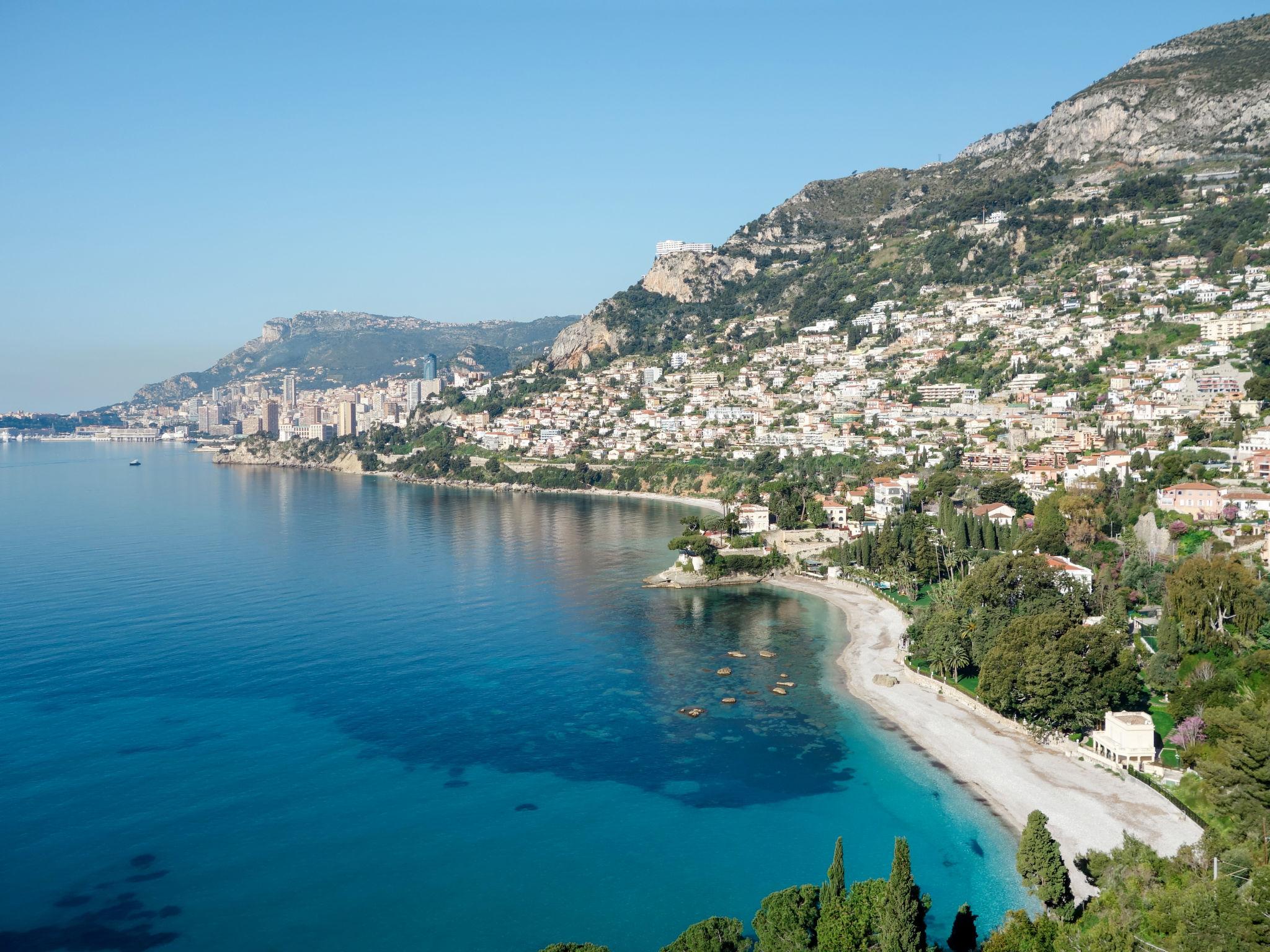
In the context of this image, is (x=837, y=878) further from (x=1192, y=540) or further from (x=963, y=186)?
(x=963, y=186)

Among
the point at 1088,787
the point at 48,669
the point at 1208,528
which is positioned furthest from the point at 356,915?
the point at 1208,528

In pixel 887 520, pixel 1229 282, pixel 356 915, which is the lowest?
pixel 356 915

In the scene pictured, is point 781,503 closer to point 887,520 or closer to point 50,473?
point 887,520

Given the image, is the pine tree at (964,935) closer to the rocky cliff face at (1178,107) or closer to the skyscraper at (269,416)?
the rocky cliff face at (1178,107)

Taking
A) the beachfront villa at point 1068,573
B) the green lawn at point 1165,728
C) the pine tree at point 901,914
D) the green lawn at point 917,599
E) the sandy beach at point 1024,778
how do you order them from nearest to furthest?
the pine tree at point 901,914, the sandy beach at point 1024,778, the green lawn at point 1165,728, the beachfront villa at point 1068,573, the green lawn at point 917,599

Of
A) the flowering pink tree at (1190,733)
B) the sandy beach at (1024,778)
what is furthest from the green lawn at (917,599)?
the flowering pink tree at (1190,733)
